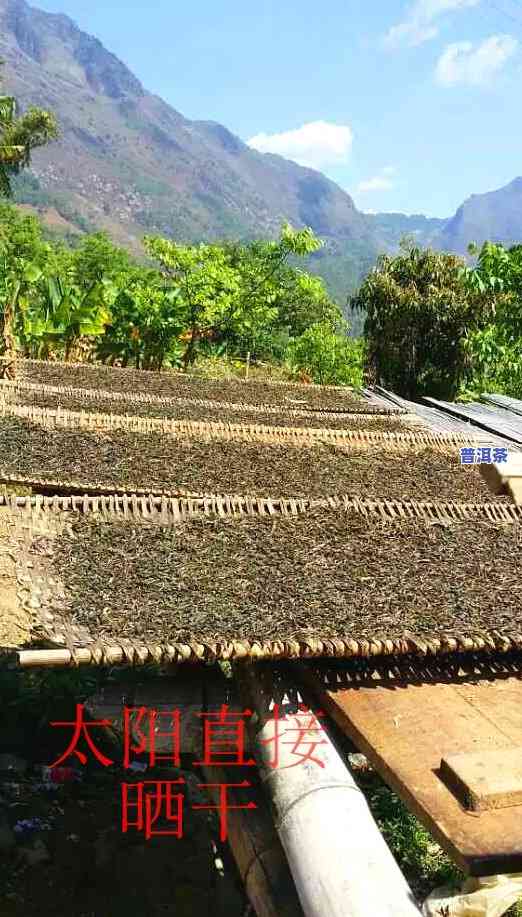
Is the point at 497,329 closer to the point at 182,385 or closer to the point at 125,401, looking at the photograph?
the point at 182,385

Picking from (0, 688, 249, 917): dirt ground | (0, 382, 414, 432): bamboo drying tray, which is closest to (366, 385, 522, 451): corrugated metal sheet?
(0, 382, 414, 432): bamboo drying tray

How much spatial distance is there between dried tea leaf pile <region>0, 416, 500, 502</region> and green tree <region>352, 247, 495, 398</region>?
399 inches

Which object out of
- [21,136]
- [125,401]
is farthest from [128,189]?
[125,401]

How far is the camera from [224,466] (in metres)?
6.83

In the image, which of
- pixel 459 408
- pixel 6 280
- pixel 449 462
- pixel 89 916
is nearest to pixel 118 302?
pixel 6 280

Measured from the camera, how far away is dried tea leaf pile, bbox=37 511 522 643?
348 cm

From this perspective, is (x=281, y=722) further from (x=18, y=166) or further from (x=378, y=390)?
(x=18, y=166)

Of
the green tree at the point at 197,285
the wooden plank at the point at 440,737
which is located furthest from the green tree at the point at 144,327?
the wooden plank at the point at 440,737

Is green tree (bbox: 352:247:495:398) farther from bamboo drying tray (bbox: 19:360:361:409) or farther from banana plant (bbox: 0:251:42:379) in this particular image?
banana plant (bbox: 0:251:42:379)

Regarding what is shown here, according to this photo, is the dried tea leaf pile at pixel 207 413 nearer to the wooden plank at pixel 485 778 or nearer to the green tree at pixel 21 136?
the wooden plank at pixel 485 778

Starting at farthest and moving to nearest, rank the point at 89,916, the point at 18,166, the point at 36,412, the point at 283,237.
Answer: the point at 18,166, the point at 283,237, the point at 36,412, the point at 89,916

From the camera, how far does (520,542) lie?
510 cm

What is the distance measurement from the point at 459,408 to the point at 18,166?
58.0 ft

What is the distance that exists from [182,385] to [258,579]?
8.22m
